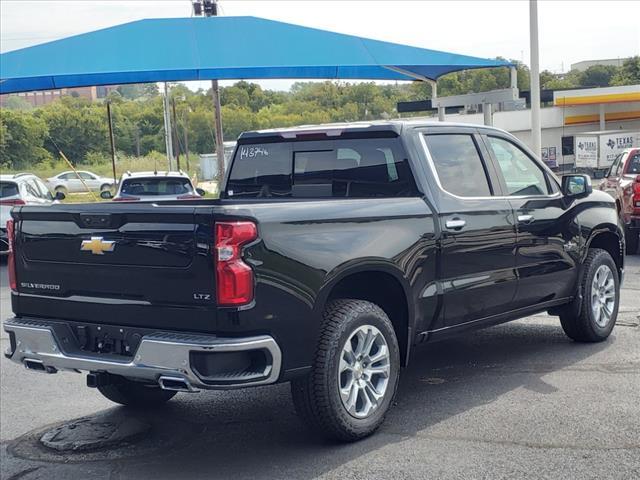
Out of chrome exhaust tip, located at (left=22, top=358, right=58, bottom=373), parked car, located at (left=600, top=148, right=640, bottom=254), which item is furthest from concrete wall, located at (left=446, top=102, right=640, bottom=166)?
chrome exhaust tip, located at (left=22, top=358, right=58, bottom=373)

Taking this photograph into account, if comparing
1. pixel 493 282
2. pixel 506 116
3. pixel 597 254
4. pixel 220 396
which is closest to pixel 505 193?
pixel 493 282

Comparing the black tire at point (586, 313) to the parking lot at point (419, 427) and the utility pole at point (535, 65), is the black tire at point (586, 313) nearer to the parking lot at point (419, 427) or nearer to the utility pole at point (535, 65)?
the parking lot at point (419, 427)

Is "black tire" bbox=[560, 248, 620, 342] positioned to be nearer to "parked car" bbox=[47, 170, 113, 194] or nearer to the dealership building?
the dealership building

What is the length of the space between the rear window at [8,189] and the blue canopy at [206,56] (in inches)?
83.3

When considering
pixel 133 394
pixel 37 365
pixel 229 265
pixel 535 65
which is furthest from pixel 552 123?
pixel 229 265

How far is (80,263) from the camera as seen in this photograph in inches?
203

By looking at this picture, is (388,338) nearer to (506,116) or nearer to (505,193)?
(505,193)

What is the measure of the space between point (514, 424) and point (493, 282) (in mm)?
1221

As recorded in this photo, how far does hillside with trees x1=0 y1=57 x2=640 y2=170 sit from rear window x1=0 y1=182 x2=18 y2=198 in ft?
89.5

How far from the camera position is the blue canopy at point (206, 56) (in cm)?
1777

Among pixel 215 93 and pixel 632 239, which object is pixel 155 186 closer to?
pixel 215 93

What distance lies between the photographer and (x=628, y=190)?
45.1 ft

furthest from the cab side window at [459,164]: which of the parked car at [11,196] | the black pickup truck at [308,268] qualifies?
the parked car at [11,196]

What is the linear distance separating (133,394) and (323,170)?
6.89 feet
